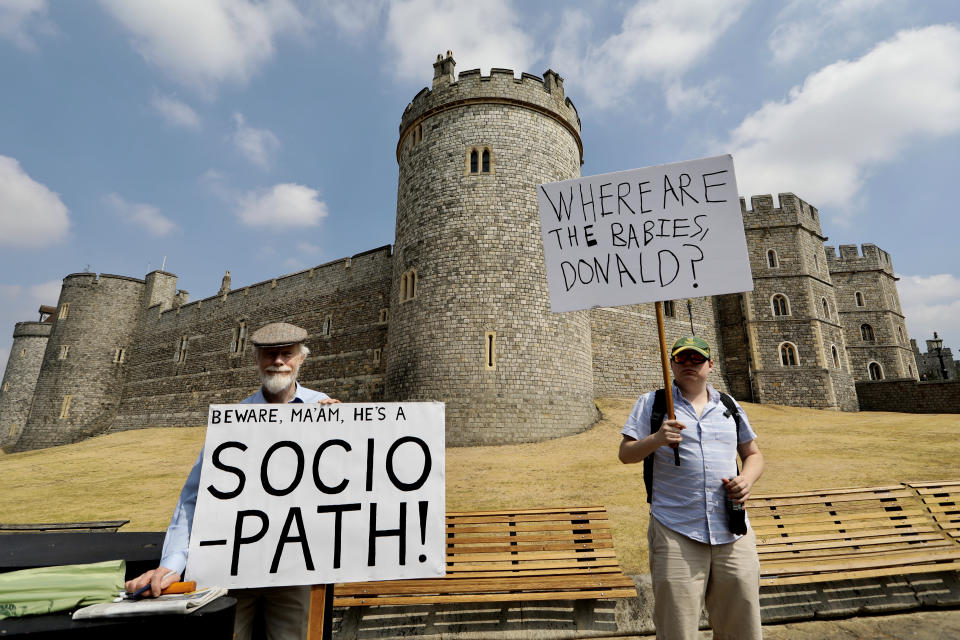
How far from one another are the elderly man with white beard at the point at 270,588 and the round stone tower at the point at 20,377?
43.5 m

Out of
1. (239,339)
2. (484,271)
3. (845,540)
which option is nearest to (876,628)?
(845,540)

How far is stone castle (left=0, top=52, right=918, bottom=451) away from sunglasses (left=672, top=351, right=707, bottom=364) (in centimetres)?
650

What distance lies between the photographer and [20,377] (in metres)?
34.3

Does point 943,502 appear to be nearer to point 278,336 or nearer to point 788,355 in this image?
point 278,336

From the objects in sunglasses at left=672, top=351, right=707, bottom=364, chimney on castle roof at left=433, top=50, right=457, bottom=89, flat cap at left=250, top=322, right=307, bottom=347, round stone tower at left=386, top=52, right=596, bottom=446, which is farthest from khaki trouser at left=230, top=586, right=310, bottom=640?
chimney on castle roof at left=433, top=50, right=457, bottom=89

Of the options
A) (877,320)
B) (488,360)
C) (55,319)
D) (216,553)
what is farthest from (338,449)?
(55,319)

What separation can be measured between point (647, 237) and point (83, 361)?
3562cm

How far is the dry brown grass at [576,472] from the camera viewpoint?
265 inches

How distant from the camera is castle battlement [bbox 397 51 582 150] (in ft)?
Answer: 44.8

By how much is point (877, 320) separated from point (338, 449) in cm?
3231

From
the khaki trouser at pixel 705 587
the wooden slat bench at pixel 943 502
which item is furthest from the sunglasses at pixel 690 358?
the wooden slat bench at pixel 943 502

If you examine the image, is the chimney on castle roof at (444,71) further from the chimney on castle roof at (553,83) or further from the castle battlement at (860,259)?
the castle battlement at (860,259)

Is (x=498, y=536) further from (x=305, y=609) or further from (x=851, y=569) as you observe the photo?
(x=851, y=569)

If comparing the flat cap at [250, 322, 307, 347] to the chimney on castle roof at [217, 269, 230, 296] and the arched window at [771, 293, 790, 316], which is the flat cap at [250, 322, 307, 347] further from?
the chimney on castle roof at [217, 269, 230, 296]
